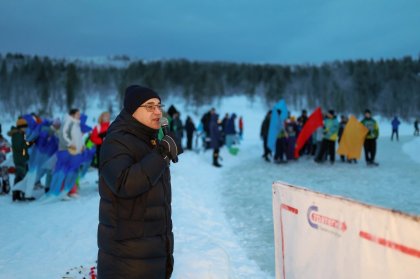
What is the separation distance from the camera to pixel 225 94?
8200cm

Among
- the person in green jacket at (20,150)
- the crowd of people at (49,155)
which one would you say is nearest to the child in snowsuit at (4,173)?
the crowd of people at (49,155)

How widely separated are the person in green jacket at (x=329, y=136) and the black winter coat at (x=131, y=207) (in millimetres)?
12469

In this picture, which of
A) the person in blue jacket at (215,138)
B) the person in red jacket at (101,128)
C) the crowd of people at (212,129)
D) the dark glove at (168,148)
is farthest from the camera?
the crowd of people at (212,129)

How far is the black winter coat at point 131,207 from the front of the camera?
2.29 meters

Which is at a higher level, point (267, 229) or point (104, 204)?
point (104, 204)

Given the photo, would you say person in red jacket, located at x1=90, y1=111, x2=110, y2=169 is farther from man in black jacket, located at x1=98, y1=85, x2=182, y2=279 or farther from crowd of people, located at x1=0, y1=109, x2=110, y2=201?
man in black jacket, located at x1=98, y1=85, x2=182, y2=279

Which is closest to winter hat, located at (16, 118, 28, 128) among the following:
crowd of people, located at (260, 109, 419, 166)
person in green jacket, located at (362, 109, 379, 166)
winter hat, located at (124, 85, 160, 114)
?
winter hat, located at (124, 85, 160, 114)

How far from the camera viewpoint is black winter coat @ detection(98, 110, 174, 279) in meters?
2.29

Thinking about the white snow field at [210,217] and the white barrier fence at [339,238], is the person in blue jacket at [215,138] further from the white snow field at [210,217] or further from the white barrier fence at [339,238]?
the white barrier fence at [339,238]

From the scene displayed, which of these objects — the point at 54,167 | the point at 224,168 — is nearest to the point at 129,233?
the point at 54,167

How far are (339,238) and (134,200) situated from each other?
1.16 metres

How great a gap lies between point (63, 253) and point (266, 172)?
28.5 ft

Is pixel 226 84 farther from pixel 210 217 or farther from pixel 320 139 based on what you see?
pixel 210 217

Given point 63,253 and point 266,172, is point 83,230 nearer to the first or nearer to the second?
point 63,253
